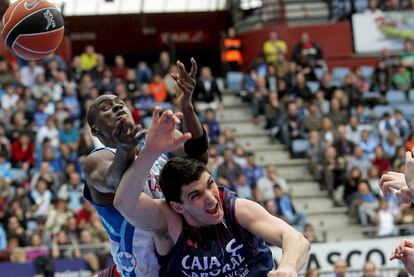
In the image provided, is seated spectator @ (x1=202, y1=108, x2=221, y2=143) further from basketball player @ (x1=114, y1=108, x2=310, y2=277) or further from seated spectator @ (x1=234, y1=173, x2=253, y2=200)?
basketball player @ (x1=114, y1=108, x2=310, y2=277)

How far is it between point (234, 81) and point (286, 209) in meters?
6.57

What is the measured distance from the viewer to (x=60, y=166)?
18.4 meters

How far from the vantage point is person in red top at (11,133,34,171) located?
18516 millimetres

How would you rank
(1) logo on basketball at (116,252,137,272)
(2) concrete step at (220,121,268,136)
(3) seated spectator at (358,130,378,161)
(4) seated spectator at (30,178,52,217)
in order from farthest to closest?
(2) concrete step at (220,121,268,136) < (3) seated spectator at (358,130,378,161) < (4) seated spectator at (30,178,52,217) < (1) logo on basketball at (116,252,137,272)

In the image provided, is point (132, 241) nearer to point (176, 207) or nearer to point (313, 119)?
point (176, 207)

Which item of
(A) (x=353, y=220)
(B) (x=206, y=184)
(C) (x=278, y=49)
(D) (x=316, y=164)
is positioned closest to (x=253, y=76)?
(C) (x=278, y=49)

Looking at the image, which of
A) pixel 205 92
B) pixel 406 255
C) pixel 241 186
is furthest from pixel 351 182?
pixel 406 255

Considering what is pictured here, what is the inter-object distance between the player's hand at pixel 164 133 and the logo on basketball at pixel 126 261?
1.58 metres

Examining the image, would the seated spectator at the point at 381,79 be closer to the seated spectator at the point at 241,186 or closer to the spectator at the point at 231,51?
the spectator at the point at 231,51

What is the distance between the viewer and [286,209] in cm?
1886

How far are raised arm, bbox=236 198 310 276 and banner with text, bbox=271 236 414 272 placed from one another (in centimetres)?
998

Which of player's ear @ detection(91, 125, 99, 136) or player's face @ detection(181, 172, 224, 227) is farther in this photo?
player's ear @ detection(91, 125, 99, 136)

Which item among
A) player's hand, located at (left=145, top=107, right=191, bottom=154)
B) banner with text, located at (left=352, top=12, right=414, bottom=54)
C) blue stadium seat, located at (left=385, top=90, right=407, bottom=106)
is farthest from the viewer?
banner with text, located at (left=352, top=12, right=414, bottom=54)

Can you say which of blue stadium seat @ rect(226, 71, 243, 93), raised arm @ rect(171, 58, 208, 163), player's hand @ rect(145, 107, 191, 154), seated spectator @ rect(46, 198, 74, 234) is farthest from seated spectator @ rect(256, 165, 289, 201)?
player's hand @ rect(145, 107, 191, 154)
